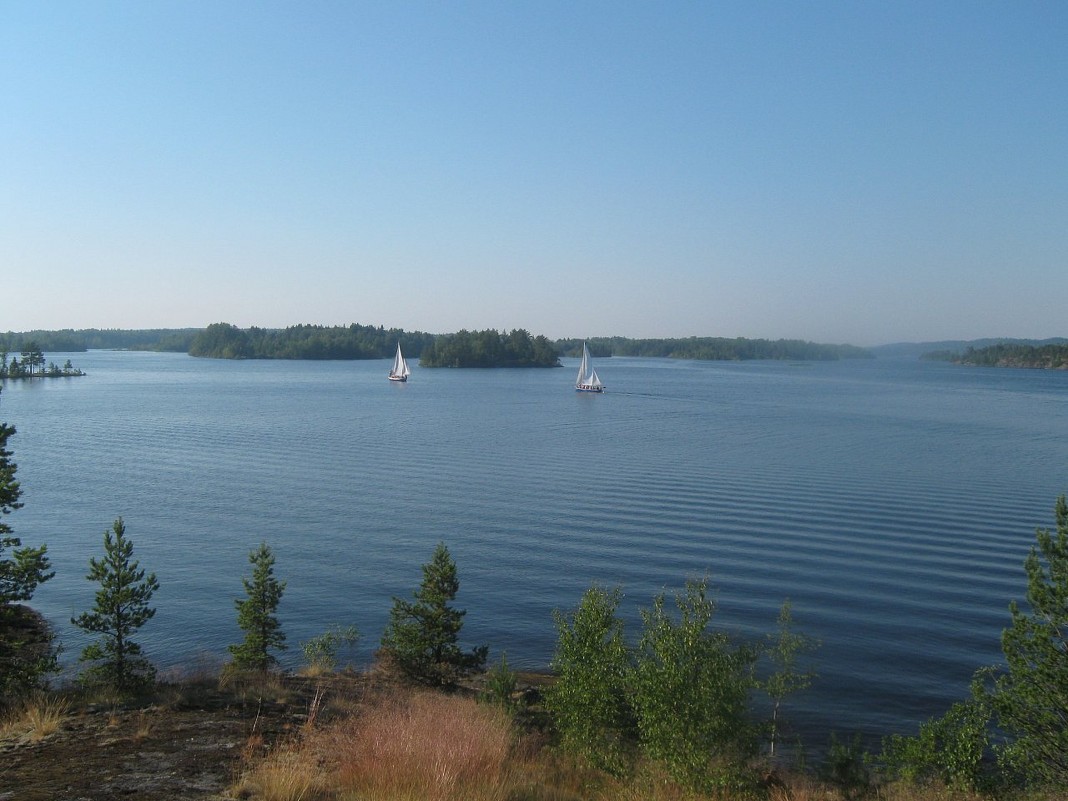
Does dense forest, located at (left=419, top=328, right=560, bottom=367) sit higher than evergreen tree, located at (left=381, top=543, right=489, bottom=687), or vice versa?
dense forest, located at (left=419, top=328, right=560, bottom=367)

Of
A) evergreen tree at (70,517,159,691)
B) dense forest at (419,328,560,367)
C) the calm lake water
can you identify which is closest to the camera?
evergreen tree at (70,517,159,691)

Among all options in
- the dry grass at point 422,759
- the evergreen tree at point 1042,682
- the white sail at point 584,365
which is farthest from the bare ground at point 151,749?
the white sail at point 584,365

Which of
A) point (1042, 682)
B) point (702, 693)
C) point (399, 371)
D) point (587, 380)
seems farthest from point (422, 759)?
point (399, 371)

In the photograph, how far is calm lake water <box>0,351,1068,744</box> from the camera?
2062cm

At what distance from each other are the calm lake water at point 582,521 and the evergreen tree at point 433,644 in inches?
94.3

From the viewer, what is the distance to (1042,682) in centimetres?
1086

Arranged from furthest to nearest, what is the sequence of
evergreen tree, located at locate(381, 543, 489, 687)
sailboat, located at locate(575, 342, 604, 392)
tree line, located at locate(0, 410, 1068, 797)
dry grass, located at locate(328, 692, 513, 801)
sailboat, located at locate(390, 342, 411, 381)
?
→ 1. sailboat, located at locate(390, 342, 411, 381)
2. sailboat, located at locate(575, 342, 604, 392)
3. evergreen tree, located at locate(381, 543, 489, 687)
4. tree line, located at locate(0, 410, 1068, 797)
5. dry grass, located at locate(328, 692, 513, 801)

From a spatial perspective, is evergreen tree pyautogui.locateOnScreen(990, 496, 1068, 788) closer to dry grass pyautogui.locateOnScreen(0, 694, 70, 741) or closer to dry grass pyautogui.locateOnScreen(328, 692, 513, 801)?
dry grass pyautogui.locateOnScreen(328, 692, 513, 801)

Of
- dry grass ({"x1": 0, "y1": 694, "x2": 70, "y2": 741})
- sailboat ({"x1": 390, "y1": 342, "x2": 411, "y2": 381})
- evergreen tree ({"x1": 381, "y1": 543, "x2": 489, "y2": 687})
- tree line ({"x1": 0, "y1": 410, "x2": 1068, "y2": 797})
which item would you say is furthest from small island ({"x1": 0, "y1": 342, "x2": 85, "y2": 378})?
dry grass ({"x1": 0, "y1": 694, "x2": 70, "y2": 741})

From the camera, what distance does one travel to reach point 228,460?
4709 centimetres

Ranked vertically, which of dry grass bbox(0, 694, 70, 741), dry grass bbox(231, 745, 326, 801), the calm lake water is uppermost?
dry grass bbox(231, 745, 326, 801)

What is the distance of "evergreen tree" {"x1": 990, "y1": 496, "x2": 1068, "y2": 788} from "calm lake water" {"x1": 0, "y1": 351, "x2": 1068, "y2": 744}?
16.9ft

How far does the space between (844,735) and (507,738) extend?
26.4 ft

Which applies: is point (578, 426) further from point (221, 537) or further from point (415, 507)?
point (221, 537)
